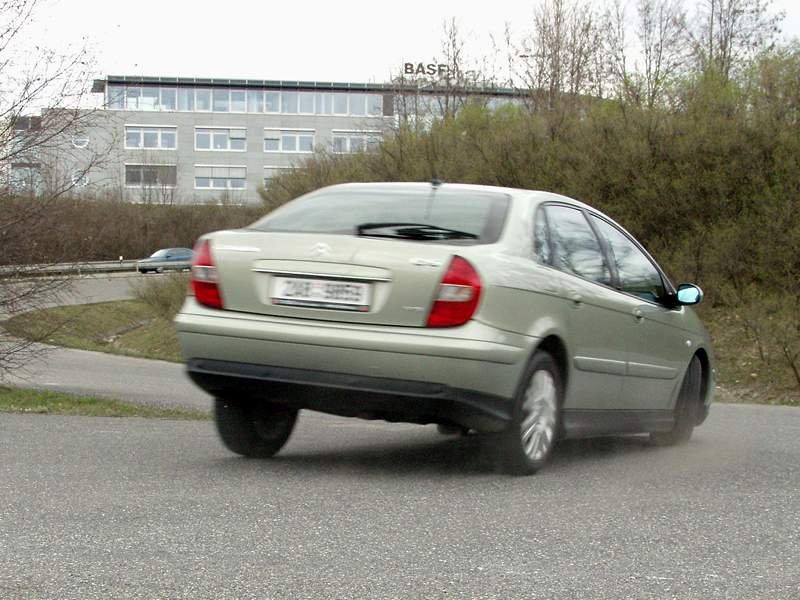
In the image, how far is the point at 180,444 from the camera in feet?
27.2

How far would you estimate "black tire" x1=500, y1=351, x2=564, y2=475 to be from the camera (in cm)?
676

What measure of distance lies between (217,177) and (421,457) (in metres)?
97.9

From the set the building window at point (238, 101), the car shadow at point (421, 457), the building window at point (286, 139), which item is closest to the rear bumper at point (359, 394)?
the car shadow at point (421, 457)

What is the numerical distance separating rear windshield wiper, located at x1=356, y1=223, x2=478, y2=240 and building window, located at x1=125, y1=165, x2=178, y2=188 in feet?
245

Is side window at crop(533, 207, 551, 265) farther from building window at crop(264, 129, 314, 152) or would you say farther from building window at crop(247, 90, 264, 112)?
building window at crop(247, 90, 264, 112)

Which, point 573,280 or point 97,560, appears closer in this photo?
point 97,560

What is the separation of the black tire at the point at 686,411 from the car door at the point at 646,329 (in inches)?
7.3

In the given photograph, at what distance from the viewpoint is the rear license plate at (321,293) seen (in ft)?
21.4

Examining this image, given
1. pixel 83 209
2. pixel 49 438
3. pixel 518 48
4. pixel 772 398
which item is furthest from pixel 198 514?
pixel 518 48

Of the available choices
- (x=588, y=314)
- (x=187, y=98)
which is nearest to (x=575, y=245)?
(x=588, y=314)

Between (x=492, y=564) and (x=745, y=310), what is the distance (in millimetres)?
17058

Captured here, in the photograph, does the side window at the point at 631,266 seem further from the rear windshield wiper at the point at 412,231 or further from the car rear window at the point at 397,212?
the rear windshield wiper at the point at 412,231

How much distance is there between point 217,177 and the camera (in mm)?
104062

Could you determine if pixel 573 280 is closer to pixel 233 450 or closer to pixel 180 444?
pixel 233 450
